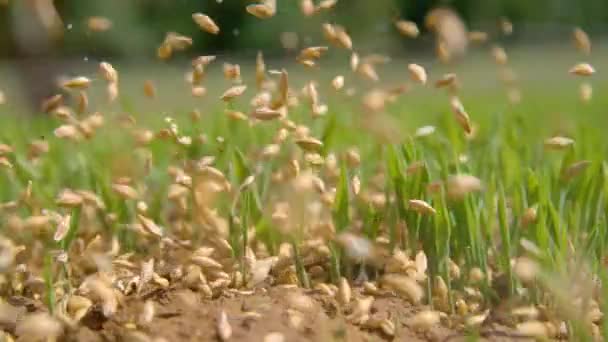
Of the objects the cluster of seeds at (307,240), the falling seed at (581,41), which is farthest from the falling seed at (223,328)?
the falling seed at (581,41)

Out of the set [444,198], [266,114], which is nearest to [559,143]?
[444,198]

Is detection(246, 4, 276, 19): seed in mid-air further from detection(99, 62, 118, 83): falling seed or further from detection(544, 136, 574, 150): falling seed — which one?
detection(544, 136, 574, 150): falling seed

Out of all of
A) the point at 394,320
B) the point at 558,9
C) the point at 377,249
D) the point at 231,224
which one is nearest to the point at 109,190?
the point at 231,224

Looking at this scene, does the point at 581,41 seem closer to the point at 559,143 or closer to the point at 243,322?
the point at 559,143

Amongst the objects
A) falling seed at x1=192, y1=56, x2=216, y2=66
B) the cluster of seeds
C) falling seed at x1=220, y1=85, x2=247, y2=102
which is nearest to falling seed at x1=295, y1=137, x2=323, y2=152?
the cluster of seeds

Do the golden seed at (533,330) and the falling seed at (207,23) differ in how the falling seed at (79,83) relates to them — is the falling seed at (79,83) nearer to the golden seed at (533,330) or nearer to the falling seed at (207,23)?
the falling seed at (207,23)

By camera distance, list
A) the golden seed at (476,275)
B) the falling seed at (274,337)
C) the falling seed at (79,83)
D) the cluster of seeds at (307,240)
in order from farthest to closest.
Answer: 1. the falling seed at (79,83)
2. the golden seed at (476,275)
3. the cluster of seeds at (307,240)
4. the falling seed at (274,337)

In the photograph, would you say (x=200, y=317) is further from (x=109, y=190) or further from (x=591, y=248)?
(x=591, y=248)
